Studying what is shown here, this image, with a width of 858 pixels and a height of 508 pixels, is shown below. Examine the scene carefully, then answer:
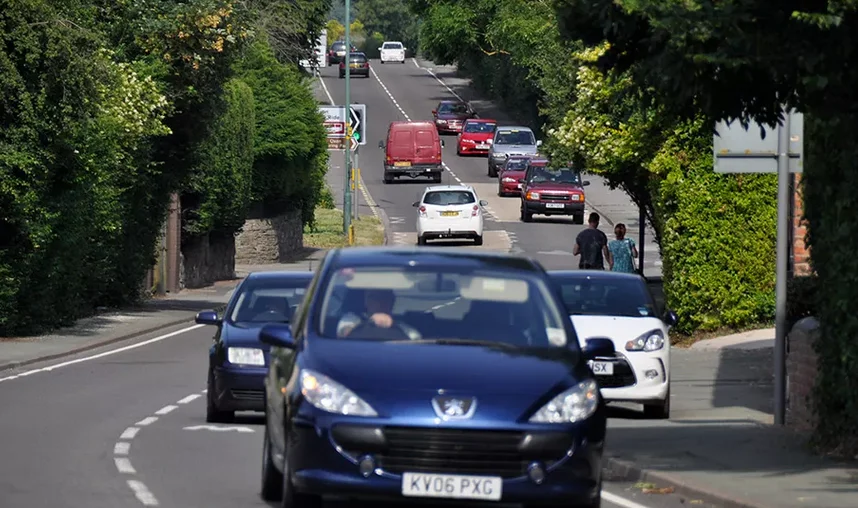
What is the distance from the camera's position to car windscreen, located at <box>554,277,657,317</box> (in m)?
18.1

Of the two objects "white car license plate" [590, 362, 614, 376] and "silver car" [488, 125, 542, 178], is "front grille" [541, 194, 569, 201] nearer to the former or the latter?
"silver car" [488, 125, 542, 178]

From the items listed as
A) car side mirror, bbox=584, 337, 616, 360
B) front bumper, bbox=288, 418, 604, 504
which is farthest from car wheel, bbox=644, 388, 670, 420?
front bumper, bbox=288, 418, 604, 504

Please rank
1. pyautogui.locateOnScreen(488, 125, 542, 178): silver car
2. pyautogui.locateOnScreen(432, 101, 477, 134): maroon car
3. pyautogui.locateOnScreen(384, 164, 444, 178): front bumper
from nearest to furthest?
pyautogui.locateOnScreen(384, 164, 444, 178): front bumper < pyautogui.locateOnScreen(488, 125, 542, 178): silver car < pyautogui.locateOnScreen(432, 101, 477, 134): maroon car

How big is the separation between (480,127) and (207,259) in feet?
132

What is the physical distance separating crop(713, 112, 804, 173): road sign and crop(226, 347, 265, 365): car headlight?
4751 millimetres

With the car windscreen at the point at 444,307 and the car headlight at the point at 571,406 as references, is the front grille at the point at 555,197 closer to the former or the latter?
the car windscreen at the point at 444,307

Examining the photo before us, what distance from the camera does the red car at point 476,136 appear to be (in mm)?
83875

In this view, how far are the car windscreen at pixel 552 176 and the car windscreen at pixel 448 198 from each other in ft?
21.6

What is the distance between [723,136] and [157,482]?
7.04m

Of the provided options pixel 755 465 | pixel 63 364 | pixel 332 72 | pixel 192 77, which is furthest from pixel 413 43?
pixel 755 465

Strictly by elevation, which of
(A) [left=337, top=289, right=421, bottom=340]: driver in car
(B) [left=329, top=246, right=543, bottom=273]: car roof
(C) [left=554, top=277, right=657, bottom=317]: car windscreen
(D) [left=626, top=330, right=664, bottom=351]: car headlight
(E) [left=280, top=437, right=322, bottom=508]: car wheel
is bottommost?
(E) [left=280, top=437, right=322, bottom=508]: car wheel

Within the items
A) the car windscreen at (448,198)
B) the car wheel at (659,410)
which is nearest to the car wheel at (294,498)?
the car wheel at (659,410)

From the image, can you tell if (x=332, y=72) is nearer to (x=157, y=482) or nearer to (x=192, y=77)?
(x=192, y=77)

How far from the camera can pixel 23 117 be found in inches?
1045
